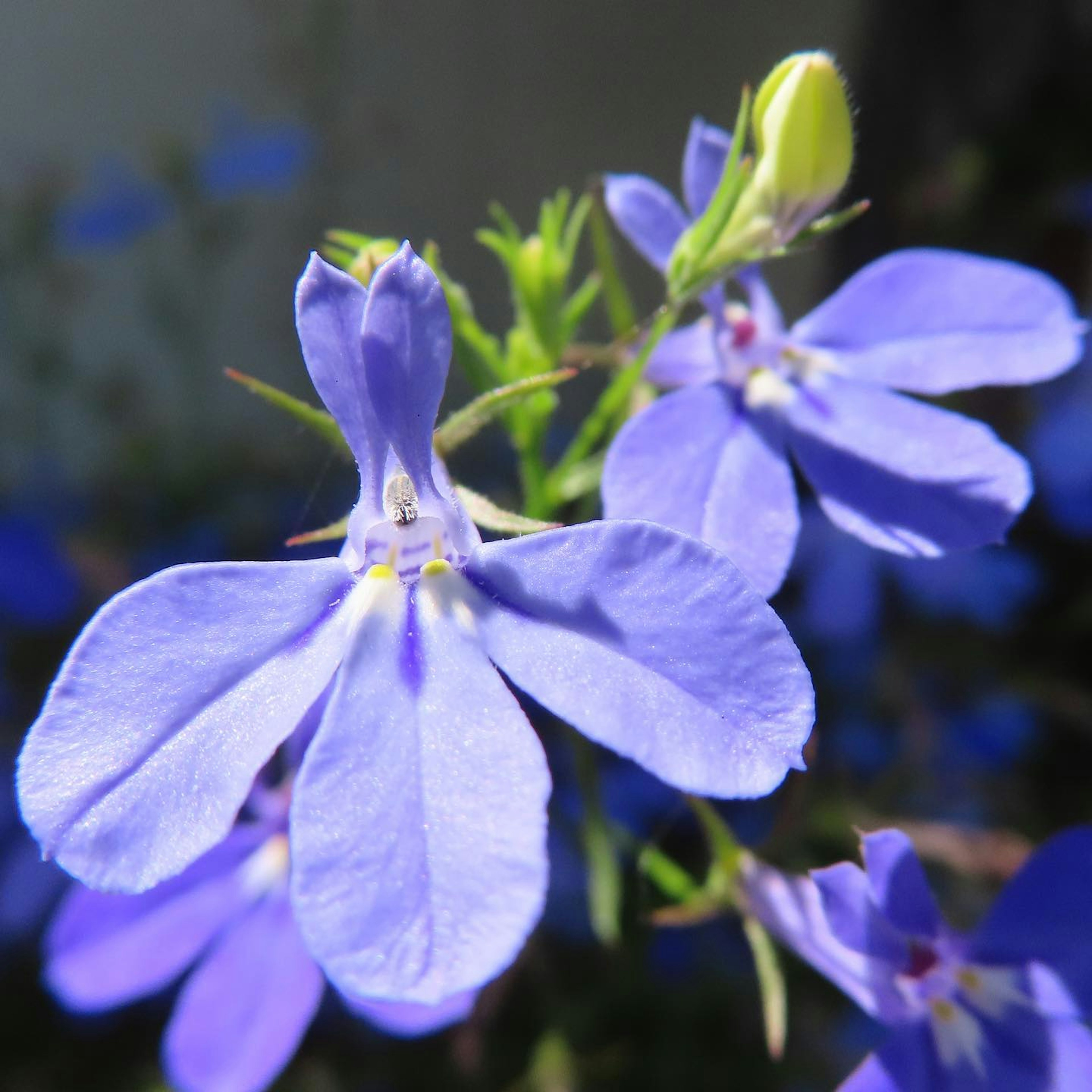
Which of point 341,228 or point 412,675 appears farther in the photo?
point 341,228

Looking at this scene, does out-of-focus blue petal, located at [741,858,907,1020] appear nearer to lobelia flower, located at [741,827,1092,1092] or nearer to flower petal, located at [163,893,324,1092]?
lobelia flower, located at [741,827,1092,1092]

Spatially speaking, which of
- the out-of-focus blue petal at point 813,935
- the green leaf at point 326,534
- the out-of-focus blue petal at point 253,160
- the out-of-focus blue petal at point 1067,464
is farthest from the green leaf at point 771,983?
the out-of-focus blue petal at point 253,160

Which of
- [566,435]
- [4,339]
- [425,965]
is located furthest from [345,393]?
[4,339]

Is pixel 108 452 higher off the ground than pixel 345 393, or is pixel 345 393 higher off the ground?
pixel 345 393

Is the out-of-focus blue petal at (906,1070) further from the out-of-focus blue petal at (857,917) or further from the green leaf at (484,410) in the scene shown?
the green leaf at (484,410)

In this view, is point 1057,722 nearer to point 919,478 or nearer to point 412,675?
point 919,478

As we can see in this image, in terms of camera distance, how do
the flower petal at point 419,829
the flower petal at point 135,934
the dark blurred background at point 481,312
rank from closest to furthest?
the flower petal at point 419,829 < the flower petal at point 135,934 < the dark blurred background at point 481,312

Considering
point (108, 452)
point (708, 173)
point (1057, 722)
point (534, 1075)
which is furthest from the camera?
point (108, 452)
